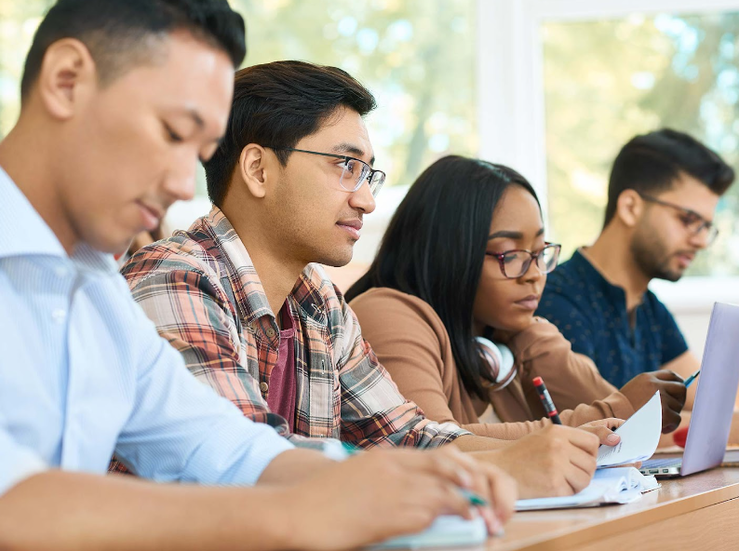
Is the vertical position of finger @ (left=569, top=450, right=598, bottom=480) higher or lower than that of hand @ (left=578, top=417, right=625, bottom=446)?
higher

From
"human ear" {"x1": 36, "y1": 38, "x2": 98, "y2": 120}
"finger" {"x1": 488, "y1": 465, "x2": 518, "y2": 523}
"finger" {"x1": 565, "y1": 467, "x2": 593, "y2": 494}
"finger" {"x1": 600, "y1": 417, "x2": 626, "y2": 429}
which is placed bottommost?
"finger" {"x1": 600, "y1": 417, "x2": 626, "y2": 429}

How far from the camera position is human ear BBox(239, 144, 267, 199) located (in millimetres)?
1430

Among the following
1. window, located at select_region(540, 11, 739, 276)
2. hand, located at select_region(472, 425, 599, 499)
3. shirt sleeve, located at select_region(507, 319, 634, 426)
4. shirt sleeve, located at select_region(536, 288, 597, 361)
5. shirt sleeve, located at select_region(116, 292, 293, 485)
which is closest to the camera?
shirt sleeve, located at select_region(116, 292, 293, 485)

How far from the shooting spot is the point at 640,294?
2.63m

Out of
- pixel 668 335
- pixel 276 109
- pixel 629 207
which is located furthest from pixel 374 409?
pixel 629 207

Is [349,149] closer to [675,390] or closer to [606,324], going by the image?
[675,390]

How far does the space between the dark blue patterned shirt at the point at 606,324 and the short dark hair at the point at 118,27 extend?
5.17 feet

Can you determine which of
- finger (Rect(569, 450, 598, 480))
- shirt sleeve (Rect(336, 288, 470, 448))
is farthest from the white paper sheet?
shirt sleeve (Rect(336, 288, 470, 448))

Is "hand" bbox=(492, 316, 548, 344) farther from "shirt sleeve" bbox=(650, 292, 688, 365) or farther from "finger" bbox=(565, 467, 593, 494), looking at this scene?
"finger" bbox=(565, 467, 593, 494)

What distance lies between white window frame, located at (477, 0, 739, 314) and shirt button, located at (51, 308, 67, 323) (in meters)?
3.00

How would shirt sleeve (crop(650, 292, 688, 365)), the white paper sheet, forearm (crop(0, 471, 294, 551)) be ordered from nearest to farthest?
forearm (crop(0, 471, 294, 551)) → the white paper sheet → shirt sleeve (crop(650, 292, 688, 365))

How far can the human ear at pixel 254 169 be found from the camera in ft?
4.69

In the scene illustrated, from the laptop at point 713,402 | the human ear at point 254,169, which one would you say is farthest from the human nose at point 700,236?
the human ear at point 254,169

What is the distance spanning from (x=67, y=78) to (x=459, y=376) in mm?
1157
